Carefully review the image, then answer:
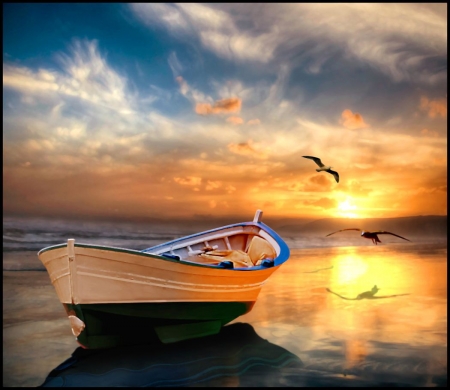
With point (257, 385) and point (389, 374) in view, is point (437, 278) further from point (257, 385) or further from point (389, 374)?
point (257, 385)

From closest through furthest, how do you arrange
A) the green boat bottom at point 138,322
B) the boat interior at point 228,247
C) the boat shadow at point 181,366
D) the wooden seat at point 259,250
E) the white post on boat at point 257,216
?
the boat shadow at point 181,366
the green boat bottom at point 138,322
the boat interior at point 228,247
the wooden seat at point 259,250
the white post on boat at point 257,216

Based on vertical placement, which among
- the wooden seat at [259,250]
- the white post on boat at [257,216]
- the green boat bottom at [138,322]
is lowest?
the green boat bottom at [138,322]

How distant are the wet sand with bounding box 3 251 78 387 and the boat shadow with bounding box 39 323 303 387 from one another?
271 millimetres

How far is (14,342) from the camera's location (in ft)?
23.1

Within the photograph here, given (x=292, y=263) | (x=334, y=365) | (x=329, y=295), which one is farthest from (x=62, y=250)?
(x=292, y=263)

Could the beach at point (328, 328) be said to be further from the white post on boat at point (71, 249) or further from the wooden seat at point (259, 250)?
the white post on boat at point (71, 249)

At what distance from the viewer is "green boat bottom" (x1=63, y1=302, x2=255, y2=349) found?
6.02m

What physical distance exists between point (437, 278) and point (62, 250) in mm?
11219

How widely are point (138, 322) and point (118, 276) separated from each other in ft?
2.40

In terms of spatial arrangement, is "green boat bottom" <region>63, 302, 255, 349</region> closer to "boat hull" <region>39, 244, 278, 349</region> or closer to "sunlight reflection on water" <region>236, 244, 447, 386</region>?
"boat hull" <region>39, 244, 278, 349</region>

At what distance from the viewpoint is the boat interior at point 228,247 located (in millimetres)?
8766

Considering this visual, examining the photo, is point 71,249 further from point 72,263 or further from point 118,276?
point 118,276

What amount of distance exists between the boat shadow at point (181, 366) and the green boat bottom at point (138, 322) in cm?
17

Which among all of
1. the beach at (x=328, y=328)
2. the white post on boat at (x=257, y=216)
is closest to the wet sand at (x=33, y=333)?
the beach at (x=328, y=328)
